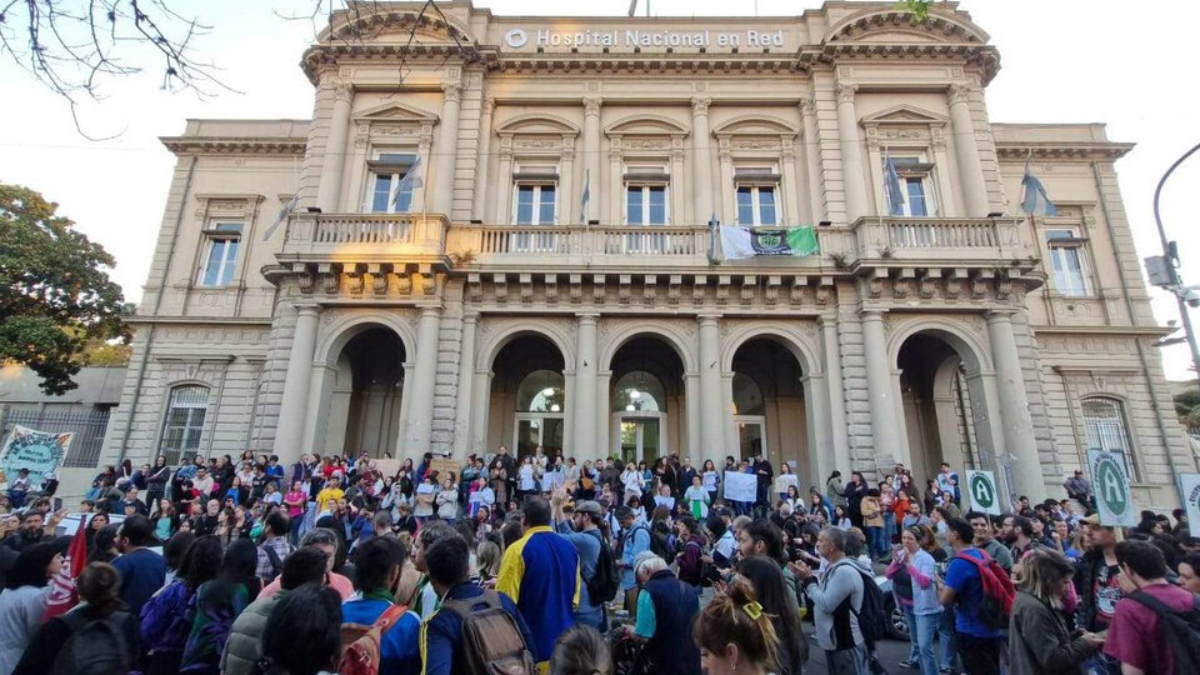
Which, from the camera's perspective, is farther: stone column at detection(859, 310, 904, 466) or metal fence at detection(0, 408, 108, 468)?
metal fence at detection(0, 408, 108, 468)

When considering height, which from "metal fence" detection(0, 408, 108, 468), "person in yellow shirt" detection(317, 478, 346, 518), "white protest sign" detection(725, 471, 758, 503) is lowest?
"person in yellow shirt" detection(317, 478, 346, 518)

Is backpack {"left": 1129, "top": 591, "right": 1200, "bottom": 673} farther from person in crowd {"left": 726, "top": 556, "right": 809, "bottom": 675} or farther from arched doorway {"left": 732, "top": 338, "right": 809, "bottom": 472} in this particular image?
arched doorway {"left": 732, "top": 338, "right": 809, "bottom": 472}

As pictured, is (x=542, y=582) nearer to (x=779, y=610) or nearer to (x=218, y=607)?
(x=779, y=610)

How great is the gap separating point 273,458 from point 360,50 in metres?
13.4

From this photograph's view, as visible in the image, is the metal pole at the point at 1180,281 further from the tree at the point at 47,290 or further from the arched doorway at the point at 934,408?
the tree at the point at 47,290

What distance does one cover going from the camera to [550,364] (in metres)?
19.7

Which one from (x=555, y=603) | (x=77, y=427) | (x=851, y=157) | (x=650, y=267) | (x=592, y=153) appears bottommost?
(x=555, y=603)

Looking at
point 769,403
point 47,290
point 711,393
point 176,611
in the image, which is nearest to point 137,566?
point 176,611

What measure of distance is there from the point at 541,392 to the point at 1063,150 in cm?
2237

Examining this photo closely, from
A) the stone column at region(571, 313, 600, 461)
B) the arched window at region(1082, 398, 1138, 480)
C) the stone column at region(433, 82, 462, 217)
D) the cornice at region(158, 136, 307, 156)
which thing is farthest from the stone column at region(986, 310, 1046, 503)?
the cornice at region(158, 136, 307, 156)

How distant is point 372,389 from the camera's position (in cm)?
1931

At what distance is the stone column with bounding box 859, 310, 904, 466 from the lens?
611 inches

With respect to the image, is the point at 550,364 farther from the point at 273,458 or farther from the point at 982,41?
the point at 982,41

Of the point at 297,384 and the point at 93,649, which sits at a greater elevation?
the point at 297,384
